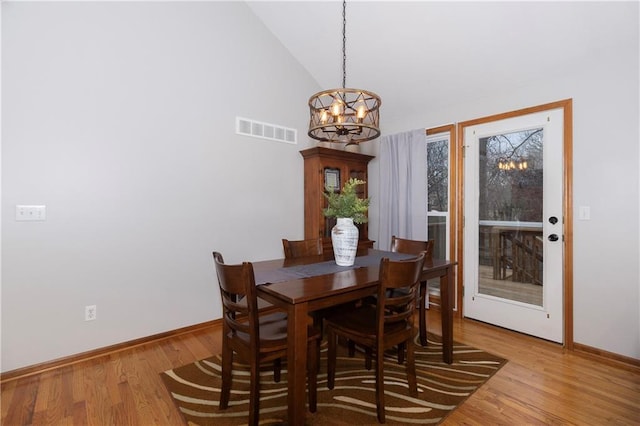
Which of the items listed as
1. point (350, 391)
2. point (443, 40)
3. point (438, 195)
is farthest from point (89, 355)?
point (443, 40)

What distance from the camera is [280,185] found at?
352 centimetres

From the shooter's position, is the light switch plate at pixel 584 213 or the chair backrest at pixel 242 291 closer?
the chair backrest at pixel 242 291

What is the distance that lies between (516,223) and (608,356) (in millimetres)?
1190

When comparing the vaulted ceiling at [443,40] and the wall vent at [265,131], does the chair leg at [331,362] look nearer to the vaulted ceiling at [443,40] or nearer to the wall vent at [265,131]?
the wall vent at [265,131]

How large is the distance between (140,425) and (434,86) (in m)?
3.61

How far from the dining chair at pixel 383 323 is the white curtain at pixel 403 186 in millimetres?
1700

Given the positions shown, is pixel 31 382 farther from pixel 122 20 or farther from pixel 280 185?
pixel 122 20

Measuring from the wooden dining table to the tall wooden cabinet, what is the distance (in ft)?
3.84

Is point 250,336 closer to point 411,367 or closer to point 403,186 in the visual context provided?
point 411,367

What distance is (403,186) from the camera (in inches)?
143

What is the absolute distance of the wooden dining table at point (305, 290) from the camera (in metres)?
1.46

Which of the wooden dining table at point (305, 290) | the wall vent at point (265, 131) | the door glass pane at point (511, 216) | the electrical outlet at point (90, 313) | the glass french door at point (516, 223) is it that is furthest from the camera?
the wall vent at point (265, 131)

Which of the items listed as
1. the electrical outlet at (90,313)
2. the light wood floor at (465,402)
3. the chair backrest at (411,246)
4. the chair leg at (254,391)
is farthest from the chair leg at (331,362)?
the electrical outlet at (90,313)

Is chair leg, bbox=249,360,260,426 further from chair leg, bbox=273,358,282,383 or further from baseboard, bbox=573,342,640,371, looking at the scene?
baseboard, bbox=573,342,640,371
